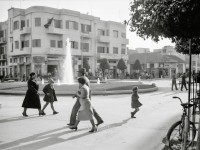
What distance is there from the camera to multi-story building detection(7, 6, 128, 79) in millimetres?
50062

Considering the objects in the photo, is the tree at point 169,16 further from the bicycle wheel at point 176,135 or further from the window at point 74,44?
the window at point 74,44

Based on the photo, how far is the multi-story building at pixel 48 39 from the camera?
50062 mm

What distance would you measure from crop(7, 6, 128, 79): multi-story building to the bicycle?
44.5 meters

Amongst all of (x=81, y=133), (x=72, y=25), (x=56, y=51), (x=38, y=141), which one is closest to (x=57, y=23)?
(x=72, y=25)

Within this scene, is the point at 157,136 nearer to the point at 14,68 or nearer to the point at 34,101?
the point at 34,101

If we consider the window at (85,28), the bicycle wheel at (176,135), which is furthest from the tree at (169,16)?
the window at (85,28)

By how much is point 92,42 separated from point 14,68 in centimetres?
1565

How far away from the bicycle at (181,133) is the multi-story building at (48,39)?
4448 centimetres

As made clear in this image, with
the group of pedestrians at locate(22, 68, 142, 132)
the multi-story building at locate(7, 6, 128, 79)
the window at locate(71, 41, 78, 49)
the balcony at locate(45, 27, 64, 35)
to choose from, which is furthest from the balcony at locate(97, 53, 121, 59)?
the group of pedestrians at locate(22, 68, 142, 132)

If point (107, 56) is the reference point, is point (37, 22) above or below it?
above

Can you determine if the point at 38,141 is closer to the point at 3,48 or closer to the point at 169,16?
the point at 169,16

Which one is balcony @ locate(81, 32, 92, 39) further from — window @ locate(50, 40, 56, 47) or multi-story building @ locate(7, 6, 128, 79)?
window @ locate(50, 40, 56, 47)

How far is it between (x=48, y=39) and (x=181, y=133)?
1829 inches

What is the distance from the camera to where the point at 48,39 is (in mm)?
50969
